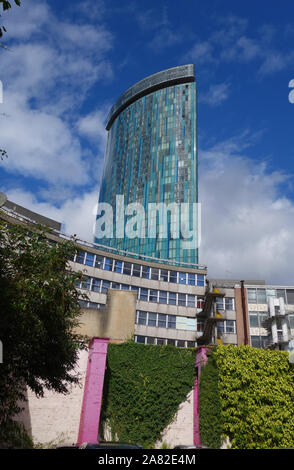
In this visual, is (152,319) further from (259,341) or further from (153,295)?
(259,341)

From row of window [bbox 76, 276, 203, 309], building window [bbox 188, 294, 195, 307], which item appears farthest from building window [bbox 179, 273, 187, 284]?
building window [bbox 188, 294, 195, 307]

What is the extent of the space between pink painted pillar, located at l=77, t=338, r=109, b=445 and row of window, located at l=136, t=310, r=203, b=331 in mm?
21851

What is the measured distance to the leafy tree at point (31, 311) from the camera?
11062 millimetres

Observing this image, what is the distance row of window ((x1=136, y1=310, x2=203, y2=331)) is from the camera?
4356 cm

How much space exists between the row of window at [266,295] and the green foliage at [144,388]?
26857 millimetres

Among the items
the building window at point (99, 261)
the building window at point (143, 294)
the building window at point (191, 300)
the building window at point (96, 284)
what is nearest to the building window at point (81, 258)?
the building window at point (99, 261)

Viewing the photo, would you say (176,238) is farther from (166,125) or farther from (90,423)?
(90,423)

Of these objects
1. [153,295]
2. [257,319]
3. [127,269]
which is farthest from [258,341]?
[127,269]

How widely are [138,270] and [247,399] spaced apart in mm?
27291

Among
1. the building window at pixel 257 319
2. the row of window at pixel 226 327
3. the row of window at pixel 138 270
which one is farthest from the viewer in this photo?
the building window at pixel 257 319

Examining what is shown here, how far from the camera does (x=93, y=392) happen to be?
2058cm

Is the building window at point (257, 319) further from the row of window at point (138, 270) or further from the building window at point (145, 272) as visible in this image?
the building window at point (145, 272)

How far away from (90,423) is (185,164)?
283 feet
